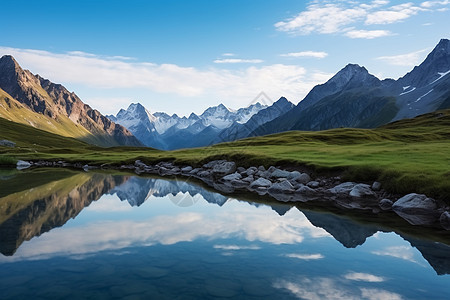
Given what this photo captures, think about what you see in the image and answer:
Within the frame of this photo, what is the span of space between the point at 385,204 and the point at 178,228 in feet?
59.9

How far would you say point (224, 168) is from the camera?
54.2 metres

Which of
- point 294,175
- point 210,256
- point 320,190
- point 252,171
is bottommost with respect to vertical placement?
point 210,256

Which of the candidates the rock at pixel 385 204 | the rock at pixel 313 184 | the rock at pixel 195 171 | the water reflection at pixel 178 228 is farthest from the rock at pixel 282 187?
the rock at pixel 195 171

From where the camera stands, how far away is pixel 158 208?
31.5m

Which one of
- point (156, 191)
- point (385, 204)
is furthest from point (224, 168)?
point (385, 204)

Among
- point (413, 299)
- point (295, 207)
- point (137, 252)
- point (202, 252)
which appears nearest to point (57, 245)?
point (137, 252)

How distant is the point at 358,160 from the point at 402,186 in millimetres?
12176

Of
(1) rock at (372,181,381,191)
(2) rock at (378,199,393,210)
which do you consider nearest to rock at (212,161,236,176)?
(1) rock at (372,181,381,191)

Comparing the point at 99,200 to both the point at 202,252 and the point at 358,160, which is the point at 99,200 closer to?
the point at 202,252

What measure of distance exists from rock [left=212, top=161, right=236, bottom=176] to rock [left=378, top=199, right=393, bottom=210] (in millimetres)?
26517

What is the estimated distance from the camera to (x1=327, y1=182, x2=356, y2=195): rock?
33.6m

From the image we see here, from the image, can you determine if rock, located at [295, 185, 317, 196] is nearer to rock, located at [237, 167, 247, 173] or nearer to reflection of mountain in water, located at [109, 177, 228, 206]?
reflection of mountain in water, located at [109, 177, 228, 206]

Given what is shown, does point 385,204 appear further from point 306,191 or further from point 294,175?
point 294,175

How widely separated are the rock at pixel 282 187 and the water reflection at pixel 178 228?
21.7 ft
